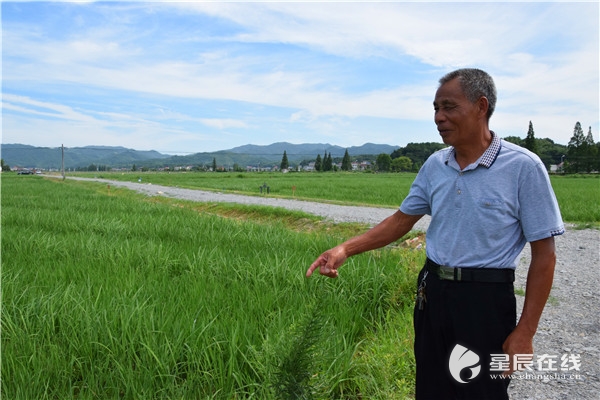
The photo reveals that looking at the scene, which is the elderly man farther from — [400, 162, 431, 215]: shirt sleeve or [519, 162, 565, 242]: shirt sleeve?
[400, 162, 431, 215]: shirt sleeve

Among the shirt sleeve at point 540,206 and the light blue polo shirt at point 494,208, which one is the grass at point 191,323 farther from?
the shirt sleeve at point 540,206

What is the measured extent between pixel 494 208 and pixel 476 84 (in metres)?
0.45

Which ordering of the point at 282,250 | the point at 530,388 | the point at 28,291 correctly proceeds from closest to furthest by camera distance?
the point at 530,388, the point at 28,291, the point at 282,250

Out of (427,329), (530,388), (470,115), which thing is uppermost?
(470,115)

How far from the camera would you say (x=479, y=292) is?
5.06 feet

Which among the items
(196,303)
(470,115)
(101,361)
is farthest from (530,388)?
(101,361)

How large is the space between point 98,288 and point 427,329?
8.28ft

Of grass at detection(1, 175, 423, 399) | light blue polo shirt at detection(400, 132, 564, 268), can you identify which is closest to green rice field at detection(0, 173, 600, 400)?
grass at detection(1, 175, 423, 399)

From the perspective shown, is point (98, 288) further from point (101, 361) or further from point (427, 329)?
point (427, 329)

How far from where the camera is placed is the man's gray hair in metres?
1.54

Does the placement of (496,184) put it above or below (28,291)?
above

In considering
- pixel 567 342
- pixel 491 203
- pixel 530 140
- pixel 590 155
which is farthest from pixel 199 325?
pixel 590 155

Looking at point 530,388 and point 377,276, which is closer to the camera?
point 530,388

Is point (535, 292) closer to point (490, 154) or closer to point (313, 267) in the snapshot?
point (490, 154)
